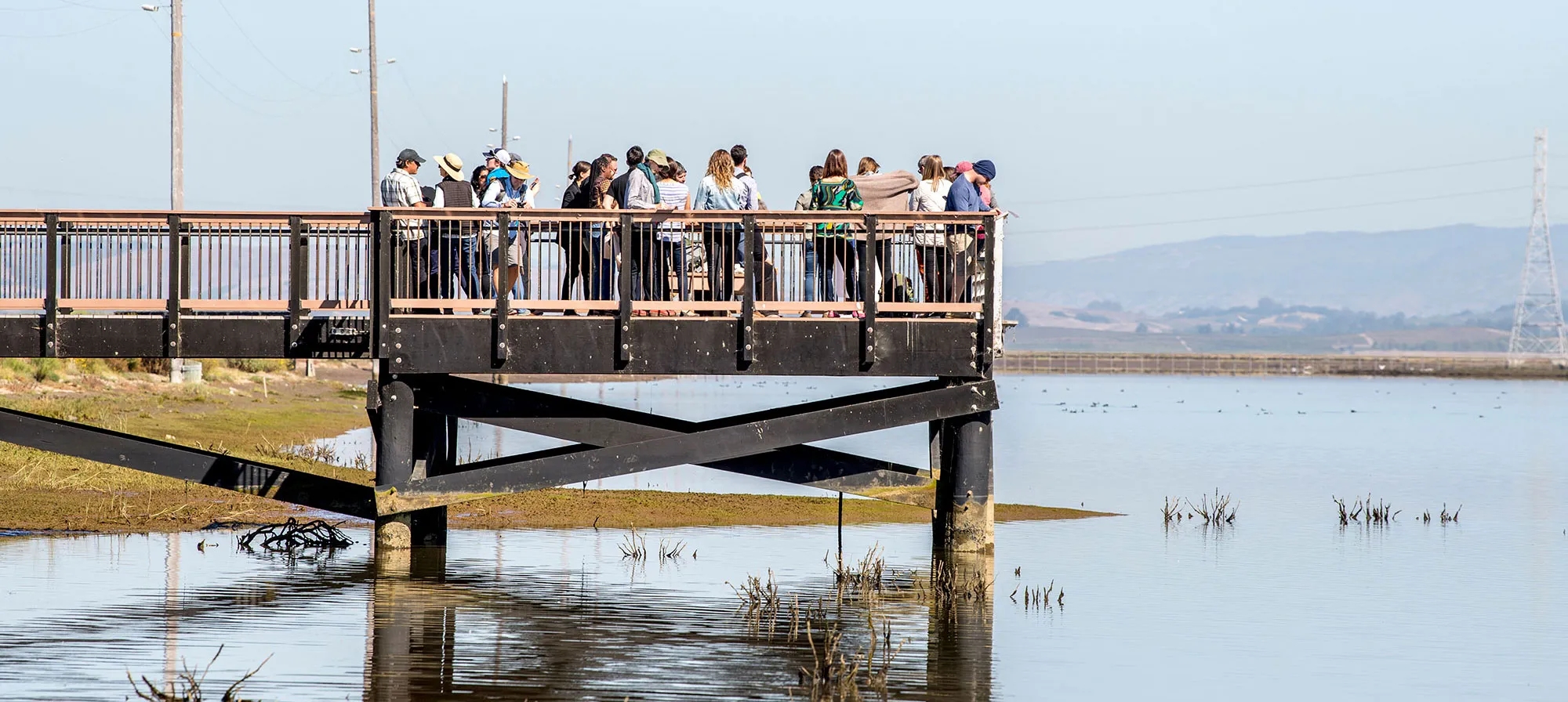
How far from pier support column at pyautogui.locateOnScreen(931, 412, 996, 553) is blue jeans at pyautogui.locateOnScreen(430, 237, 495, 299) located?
4.65 meters

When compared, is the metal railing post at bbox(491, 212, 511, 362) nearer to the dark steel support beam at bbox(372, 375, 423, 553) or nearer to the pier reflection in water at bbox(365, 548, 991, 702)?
the dark steel support beam at bbox(372, 375, 423, 553)

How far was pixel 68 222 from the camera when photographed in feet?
52.1

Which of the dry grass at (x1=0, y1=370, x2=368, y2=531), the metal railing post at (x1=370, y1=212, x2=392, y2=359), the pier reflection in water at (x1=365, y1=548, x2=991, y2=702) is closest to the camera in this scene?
the pier reflection in water at (x1=365, y1=548, x2=991, y2=702)

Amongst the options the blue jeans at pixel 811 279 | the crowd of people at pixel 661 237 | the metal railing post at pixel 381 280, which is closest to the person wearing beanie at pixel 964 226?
the crowd of people at pixel 661 237

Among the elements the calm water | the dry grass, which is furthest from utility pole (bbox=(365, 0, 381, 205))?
the calm water

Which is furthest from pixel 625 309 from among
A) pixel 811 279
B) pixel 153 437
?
pixel 153 437

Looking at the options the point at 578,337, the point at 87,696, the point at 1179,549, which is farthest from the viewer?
the point at 1179,549

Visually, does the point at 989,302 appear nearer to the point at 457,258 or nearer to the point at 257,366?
the point at 457,258

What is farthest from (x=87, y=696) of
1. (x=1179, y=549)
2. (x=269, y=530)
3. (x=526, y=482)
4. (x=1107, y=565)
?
→ (x=1179, y=549)

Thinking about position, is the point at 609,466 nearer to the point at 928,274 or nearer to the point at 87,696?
the point at 928,274

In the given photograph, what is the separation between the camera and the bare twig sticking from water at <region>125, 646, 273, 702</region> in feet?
31.3

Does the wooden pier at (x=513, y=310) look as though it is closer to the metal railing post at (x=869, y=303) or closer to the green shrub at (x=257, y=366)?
the metal railing post at (x=869, y=303)

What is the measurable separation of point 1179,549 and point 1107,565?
2.10 m

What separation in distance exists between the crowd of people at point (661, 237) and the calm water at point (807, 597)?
2.77 meters
